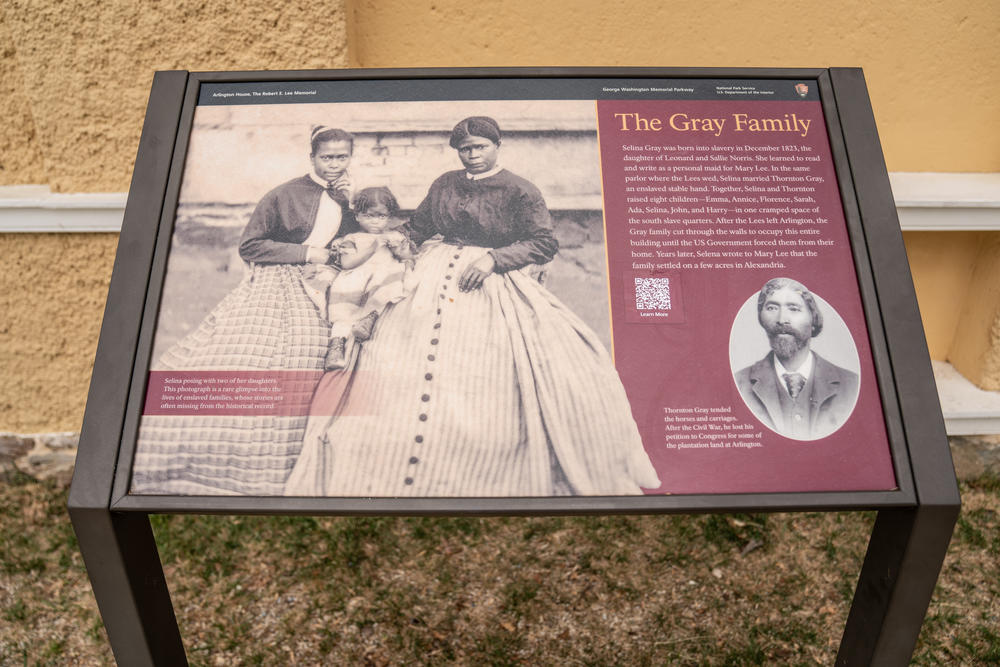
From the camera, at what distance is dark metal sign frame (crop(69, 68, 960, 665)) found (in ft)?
4.20

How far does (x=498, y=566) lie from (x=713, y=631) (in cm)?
76

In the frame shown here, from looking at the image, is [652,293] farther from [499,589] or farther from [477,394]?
[499,589]

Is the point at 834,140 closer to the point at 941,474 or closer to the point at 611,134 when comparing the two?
the point at 611,134

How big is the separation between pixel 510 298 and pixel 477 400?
219 millimetres

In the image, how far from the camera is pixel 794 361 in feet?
4.44

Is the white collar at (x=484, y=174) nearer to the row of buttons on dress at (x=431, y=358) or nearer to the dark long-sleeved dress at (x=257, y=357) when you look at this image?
the row of buttons on dress at (x=431, y=358)

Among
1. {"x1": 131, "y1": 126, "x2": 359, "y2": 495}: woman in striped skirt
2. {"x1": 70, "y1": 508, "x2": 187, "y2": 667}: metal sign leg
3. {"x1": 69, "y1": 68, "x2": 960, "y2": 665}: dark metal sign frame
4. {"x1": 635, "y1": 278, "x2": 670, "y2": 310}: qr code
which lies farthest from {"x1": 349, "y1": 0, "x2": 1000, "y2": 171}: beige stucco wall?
{"x1": 70, "y1": 508, "x2": 187, "y2": 667}: metal sign leg

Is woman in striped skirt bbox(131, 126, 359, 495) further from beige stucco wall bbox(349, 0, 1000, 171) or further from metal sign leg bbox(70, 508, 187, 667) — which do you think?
beige stucco wall bbox(349, 0, 1000, 171)

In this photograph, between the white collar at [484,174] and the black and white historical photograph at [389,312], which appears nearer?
the black and white historical photograph at [389,312]

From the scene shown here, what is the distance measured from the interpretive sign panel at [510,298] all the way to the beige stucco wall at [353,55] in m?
0.85

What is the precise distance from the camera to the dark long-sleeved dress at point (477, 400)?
1304 millimetres

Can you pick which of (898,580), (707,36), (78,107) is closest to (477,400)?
(898,580)

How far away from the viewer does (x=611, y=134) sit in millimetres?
1516

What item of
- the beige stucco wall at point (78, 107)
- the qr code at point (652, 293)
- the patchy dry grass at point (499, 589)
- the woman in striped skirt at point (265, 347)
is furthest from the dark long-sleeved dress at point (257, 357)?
the patchy dry grass at point (499, 589)
